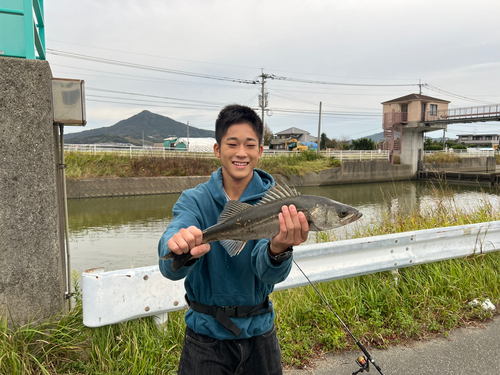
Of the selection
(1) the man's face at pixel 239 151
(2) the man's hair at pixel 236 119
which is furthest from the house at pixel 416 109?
(1) the man's face at pixel 239 151

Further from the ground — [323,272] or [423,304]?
[323,272]

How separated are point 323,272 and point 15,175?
288 cm

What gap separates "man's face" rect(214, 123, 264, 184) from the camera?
2035 mm

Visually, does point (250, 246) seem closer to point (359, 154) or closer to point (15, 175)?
point (15, 175)

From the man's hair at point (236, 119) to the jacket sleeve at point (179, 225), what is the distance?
47 cm

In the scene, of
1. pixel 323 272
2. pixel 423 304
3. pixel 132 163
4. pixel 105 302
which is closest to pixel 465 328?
pixel 423 304

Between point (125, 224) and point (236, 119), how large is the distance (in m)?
13.7

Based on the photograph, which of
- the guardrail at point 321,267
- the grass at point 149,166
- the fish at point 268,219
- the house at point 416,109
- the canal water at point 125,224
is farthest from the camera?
the house at point 416,109

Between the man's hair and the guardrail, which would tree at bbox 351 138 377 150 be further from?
the man's hair

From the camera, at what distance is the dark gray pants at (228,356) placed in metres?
1.84

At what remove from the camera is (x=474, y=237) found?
421 cm

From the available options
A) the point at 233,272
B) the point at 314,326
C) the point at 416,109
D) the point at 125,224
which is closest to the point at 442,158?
the point at 416,109

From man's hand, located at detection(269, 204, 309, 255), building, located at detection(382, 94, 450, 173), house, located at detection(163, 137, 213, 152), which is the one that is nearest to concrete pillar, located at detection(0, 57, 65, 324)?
man's hand, located at detection(269, 204, 309, 255)

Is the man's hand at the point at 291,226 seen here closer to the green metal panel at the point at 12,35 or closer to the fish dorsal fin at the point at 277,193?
the fish dorsal fin at the point at 277,193
